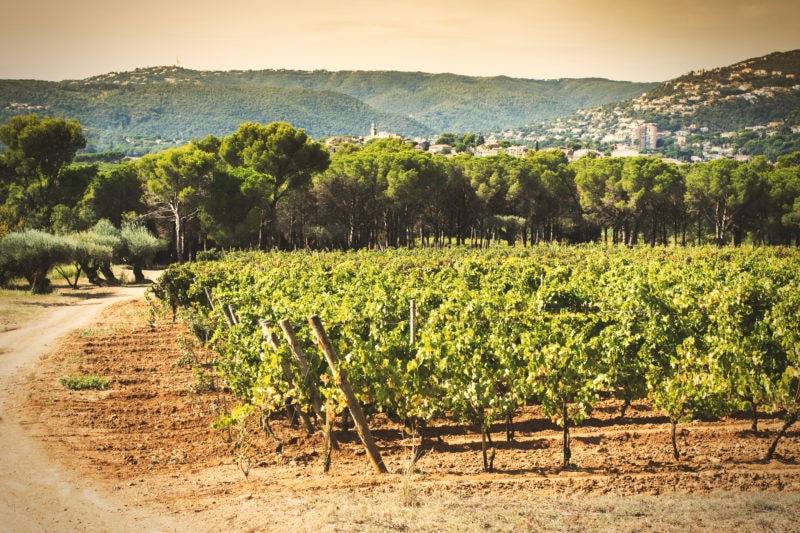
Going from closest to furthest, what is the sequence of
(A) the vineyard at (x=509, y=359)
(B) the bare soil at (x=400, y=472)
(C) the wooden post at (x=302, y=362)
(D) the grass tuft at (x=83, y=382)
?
(B) the bare soil at (x=400, y=472) < (C) the wooden post at (x=302, y=362) < (A) the vineyard at (x=509, y=359) < (D) the grass tuft at (x=83, y=382)

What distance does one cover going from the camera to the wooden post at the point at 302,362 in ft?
22.9

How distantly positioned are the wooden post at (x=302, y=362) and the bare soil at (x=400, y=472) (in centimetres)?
62

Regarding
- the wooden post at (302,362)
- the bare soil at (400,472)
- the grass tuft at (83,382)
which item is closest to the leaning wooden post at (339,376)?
the wooden post at (302,362)

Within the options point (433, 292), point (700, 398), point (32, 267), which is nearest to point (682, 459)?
point (700, 398)

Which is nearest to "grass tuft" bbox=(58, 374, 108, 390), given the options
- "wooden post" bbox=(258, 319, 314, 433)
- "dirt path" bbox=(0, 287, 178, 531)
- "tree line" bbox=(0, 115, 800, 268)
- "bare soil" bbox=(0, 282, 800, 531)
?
"bare soil" bbox=(0, 282, 800, 531)

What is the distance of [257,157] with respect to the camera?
4184 cm

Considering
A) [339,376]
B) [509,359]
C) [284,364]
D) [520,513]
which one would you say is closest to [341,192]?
[284,364]

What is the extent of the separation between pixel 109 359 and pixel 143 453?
6.50m

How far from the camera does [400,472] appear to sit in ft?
23.8

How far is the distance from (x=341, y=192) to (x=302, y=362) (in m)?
44.1

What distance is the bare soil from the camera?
5578 mm

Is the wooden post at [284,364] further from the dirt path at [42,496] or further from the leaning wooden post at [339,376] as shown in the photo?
the dirt path at [42,496]

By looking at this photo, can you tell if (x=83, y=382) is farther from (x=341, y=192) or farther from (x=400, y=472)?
(x=341, y=192)

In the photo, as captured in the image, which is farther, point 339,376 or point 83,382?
point 83,382
